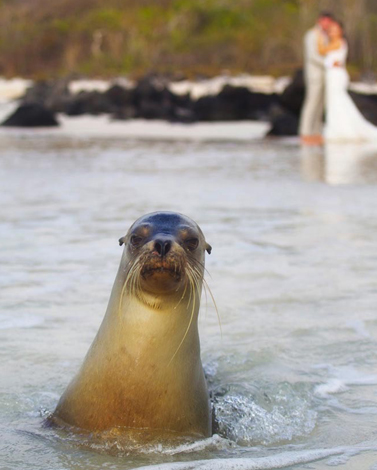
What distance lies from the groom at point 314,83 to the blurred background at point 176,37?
19.2 meters

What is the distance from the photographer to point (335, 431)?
125 inches

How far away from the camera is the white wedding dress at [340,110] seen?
15188 mm

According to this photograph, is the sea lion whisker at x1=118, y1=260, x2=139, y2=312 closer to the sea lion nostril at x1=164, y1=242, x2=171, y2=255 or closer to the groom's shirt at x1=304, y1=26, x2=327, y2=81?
the sea lion nostril at x1=164, y1=242, x2=171, y2=255

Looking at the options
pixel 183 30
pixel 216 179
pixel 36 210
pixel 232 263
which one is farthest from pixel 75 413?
pixel 183 30

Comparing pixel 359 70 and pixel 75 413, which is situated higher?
pixel 75 413

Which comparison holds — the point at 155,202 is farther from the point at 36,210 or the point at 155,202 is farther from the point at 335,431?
the point at 335,431

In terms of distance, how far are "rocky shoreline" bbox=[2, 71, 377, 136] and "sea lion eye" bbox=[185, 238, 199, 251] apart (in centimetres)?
1512

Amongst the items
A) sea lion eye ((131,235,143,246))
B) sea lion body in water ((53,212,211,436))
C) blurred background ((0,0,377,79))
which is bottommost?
blurred background ((0,0,377,79))

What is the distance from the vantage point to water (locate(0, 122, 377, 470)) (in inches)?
117

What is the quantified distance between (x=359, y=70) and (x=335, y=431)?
37.9 meters

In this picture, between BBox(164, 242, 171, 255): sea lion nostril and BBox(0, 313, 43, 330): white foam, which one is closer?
BBox(164, 242, 171, 255): sea lion nostril

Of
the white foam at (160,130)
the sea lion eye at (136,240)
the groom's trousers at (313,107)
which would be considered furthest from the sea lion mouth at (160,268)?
the white foam at (160,130)

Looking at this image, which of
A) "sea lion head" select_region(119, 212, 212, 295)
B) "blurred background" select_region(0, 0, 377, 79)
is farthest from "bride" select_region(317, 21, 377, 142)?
"blurred background" select_region(0, 0, 377, 79)

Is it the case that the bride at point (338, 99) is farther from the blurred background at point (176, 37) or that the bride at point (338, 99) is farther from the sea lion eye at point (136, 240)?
the blurred background at point (176, 37)
